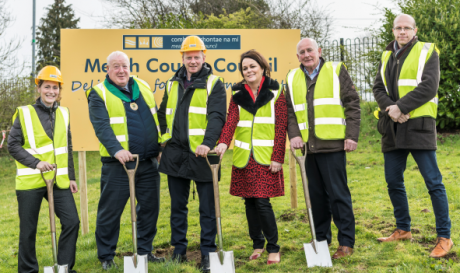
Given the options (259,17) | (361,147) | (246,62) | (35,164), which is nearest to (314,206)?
(246,62)

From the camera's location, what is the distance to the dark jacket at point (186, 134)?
3789 millimetres

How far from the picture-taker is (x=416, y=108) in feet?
12.0

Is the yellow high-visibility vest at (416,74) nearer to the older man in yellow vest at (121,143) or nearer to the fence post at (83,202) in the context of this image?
the older man in yellow vest at (121,143)

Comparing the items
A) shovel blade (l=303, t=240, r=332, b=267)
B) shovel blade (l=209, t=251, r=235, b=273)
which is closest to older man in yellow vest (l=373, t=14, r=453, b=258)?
shovel blade (l=303, t=240, r=332, b=267)

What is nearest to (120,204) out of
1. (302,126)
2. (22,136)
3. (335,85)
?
(22,136)

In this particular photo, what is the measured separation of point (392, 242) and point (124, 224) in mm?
3630

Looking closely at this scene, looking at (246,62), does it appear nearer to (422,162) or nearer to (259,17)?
(422,162)

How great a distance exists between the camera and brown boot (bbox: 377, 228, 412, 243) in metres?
4.09

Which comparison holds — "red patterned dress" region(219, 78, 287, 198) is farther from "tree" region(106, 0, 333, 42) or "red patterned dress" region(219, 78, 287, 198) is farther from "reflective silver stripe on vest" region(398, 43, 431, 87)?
"tree" region(106, 0, 333, 42)

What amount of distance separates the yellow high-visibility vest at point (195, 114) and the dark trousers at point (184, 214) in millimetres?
390

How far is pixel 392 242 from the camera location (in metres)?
4.04

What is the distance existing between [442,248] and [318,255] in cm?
114

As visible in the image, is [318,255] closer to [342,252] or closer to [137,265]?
[342,252]

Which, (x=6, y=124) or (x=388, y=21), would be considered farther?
(x=6, y=124)
